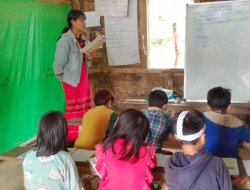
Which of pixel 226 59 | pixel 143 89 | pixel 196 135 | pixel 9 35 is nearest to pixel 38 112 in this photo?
pixel 9 35

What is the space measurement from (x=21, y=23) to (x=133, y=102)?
61.4 inches

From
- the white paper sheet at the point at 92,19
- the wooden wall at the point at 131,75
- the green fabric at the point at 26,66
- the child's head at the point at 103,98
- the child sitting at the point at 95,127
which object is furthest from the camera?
the white paper sheet at the point at 92,19

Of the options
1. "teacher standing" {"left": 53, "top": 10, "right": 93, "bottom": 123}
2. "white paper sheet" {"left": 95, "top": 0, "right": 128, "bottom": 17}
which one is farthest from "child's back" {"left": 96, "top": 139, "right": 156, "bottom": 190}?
"white paper sheet" {"left": 95, "top": 0, "right": 128, "bottom": 17}

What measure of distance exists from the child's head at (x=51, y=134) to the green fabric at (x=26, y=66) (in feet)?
4.95

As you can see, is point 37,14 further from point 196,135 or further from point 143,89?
point 196,135

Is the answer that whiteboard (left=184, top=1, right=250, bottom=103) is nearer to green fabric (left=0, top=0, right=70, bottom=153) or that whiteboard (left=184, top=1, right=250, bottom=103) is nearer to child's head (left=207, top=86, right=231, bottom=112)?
child's head (left=207, top=86, right=231, bottom=112)

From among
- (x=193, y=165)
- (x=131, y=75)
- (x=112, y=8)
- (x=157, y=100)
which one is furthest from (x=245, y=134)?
(x=112, y=8)

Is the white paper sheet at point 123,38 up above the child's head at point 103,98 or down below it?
above

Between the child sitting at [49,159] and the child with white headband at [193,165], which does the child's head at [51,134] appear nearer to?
the child sitting at [49,159]

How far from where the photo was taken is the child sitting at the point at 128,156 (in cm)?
159

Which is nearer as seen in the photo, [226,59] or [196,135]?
[196,135]

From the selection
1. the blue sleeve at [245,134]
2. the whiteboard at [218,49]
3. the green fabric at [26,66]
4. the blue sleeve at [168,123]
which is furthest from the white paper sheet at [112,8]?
the blue sleeve at [245,134]

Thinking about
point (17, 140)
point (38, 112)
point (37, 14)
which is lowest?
point (17, 140)

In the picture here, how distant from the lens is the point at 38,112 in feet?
11.7
